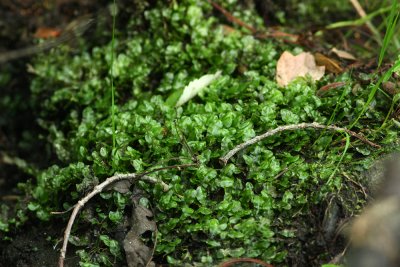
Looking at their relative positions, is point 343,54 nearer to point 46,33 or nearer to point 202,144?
point 202,144

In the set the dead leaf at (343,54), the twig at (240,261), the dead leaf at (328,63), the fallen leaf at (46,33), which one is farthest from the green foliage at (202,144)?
the fallen leaf at (46,33)

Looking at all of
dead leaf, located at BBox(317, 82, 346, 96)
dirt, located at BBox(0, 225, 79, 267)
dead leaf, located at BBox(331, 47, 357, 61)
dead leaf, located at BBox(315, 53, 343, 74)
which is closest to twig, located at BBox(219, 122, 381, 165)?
dead leaf, located at BBox(317, 82, 346, 96)

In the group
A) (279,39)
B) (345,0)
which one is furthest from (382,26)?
(279,39)

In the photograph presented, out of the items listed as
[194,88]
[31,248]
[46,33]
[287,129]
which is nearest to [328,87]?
[287,129]

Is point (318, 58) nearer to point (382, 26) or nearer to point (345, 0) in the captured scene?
point (382, 26)

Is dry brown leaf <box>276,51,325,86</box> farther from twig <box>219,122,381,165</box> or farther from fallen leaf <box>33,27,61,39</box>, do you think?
fallen leaf <box>33,27,61,39</box>

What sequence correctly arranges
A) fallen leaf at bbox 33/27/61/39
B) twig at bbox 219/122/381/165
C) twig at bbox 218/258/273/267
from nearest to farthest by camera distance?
twig at bbox 218/258/273/267 → twig at bbox 219/122/381/165 → fallen leaf at bbox 33/27/61/39

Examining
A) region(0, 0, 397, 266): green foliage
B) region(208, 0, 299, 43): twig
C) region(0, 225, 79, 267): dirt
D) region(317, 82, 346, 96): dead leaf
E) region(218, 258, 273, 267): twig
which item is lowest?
region(0, 225, 79, 267): dirt
